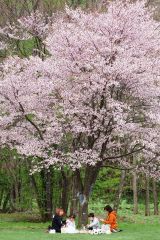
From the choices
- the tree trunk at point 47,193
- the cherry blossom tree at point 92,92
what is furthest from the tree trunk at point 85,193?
the tree trunk at point 47,193

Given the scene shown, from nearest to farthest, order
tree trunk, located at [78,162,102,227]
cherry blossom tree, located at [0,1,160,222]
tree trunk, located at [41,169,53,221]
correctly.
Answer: cherry blossom tree, located at [0,1,160,222] → tree trunk, located at [78,162,102,227] → tree trunk, located at [41,169,53,221]

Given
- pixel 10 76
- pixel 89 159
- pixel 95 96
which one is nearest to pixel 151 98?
pixel 95 96

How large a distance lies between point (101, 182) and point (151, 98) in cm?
1498

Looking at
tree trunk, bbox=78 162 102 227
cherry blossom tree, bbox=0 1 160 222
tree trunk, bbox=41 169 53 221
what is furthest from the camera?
tree trunk, bbox=41 169 53 221

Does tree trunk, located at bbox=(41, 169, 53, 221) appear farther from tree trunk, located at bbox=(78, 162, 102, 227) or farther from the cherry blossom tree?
tree trunk, located at bbox=(78, 162, 102, 227)

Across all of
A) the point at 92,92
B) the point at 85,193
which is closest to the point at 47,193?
the point at 85,193

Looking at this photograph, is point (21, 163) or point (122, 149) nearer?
point (122, 149)

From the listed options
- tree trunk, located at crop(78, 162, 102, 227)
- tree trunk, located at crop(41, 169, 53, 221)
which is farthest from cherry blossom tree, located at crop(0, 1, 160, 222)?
tree trunk, located at crop(41, 169, 53, 221)

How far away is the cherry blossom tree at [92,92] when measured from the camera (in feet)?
70.9

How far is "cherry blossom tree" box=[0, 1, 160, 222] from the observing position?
21.6m

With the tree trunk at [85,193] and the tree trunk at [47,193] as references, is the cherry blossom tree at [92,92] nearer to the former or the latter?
the tree trunk at [85,193]

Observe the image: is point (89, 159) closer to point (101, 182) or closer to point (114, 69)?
point (114, 69)

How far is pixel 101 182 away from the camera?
121 ft

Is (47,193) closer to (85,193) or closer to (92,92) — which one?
(85,193)
